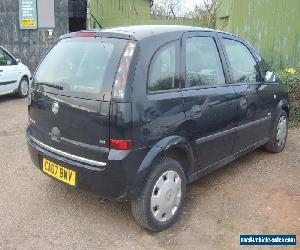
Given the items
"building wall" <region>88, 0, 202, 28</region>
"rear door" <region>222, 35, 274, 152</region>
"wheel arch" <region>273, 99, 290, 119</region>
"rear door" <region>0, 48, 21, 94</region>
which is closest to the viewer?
"rear door" <region>222, 35, 274, 152</region>

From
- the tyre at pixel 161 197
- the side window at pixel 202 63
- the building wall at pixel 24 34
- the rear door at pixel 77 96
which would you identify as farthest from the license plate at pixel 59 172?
the building wall at pixel 24 34

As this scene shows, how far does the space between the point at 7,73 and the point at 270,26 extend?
6.83m

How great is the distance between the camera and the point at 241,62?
487 centimetres

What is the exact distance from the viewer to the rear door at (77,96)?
3.36m

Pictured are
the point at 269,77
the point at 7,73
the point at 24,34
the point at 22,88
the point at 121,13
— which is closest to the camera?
the point at 269,77

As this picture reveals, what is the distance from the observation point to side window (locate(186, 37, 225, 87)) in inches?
156

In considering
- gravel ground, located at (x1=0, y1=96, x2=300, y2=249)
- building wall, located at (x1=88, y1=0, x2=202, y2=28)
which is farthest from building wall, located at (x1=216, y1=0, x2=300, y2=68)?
gravel ground, located at (x1=0, y1=96, x2=300, y2=249)

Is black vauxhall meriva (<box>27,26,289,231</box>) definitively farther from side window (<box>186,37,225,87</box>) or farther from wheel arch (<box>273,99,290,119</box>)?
wheel arch (<box>273,99,290,119</box>)

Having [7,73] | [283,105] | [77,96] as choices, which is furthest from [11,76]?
[77,96]

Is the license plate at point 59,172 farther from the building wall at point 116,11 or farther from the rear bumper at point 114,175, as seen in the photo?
the building wall at point 116,11

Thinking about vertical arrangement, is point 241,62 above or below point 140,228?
above

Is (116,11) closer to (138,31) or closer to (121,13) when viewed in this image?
(121,13)

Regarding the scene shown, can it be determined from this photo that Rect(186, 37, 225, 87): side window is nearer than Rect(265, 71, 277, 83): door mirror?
Yes

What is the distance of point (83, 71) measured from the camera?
3.56 m
